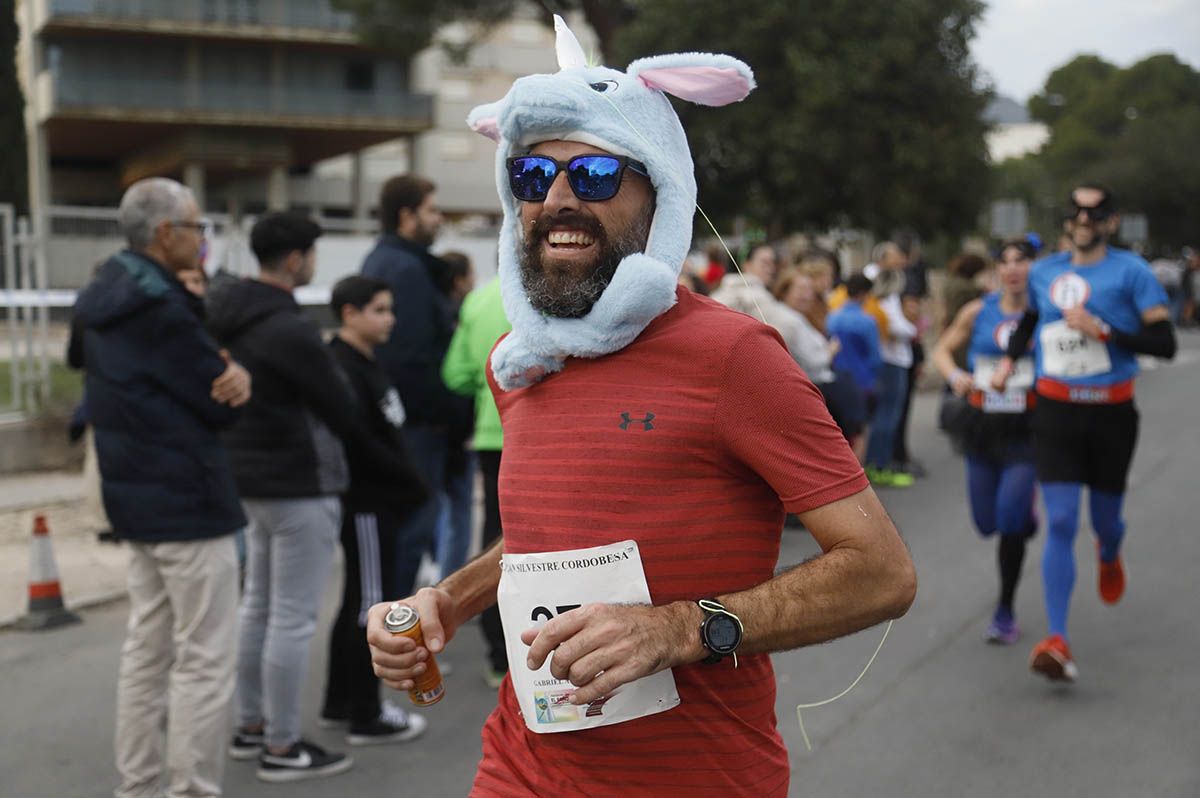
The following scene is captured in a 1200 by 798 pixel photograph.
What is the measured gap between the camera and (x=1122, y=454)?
589 centimetres

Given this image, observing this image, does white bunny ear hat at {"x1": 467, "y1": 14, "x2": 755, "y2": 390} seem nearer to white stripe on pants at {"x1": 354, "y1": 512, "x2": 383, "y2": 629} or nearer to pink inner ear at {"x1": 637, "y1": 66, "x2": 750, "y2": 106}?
pink inner ear at {"x1": 637, "y1": 66, "x2": 750, "y2": 106}

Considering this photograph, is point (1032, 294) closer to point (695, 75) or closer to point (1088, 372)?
point (1088, 372)

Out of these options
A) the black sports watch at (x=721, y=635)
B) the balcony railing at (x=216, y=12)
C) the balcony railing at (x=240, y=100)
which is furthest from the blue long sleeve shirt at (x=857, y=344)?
the balcony railing at (x=240, y=100)

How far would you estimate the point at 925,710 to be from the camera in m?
5.47

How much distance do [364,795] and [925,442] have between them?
1001 centimetres

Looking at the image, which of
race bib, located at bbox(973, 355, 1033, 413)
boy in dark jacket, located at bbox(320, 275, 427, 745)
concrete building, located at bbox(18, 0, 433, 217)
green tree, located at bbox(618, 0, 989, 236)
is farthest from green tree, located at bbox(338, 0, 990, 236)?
boy in dark jacket, located at bbox(320, 275, 427, 745)

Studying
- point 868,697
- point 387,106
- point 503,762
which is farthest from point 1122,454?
point 387,106

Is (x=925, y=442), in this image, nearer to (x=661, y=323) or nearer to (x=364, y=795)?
(x=364, y=795)

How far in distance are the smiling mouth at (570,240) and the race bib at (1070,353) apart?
4.24m

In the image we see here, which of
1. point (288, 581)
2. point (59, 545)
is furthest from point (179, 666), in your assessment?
point (59, 545)

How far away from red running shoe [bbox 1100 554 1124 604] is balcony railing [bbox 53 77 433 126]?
4067 cm

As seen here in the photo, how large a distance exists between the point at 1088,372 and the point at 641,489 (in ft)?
14.5

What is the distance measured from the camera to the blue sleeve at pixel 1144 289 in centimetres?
588

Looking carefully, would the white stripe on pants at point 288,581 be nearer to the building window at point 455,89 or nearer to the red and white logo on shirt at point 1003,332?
the red and white logo on shirt at point 1003,332
